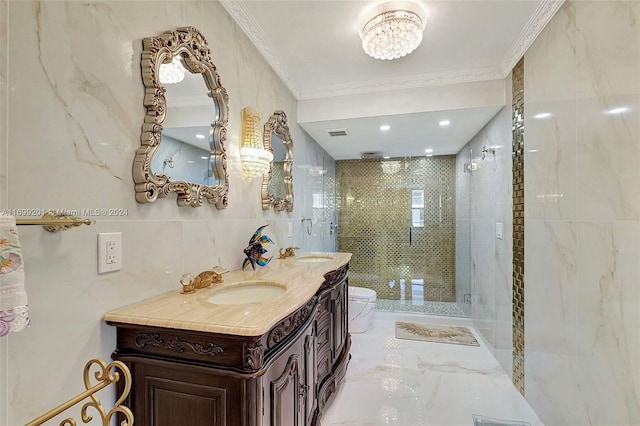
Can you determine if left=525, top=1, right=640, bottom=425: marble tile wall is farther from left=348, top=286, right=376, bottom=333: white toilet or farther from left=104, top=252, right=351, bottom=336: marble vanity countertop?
left=348, top=286, right=376, bottom=333: white toilet

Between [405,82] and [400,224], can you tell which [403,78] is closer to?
[405,82]

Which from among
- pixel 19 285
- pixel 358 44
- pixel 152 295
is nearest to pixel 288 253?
pixel 152 295

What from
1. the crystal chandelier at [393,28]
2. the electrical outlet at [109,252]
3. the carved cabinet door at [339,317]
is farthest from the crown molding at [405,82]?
the electrical outlet at [109,252]

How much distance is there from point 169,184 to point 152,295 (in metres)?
0.44

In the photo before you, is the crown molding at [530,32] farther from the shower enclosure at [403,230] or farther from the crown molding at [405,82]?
the shower enclosure at [403,230]

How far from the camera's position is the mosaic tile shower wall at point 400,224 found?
402 cm

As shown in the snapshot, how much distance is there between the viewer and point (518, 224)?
206 centimetres

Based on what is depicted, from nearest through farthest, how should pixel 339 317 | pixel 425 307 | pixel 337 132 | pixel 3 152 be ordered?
1. pixel 3 152
2. pixel 339 317
3. pixel 337 132
4. pixel 425 307

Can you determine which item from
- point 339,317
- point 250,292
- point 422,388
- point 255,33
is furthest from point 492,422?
point 255,33

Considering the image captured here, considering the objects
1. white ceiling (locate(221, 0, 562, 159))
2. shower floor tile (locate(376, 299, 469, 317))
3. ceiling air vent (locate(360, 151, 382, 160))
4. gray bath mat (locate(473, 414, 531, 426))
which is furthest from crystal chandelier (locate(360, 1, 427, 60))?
shower floor tile (locate(376, 299, 469, 317))

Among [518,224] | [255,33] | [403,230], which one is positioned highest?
[255,33]

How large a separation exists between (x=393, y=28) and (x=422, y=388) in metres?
2.39

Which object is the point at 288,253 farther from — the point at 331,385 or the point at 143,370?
the point at 143,370

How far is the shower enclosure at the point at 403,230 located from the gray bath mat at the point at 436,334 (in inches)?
17.5
